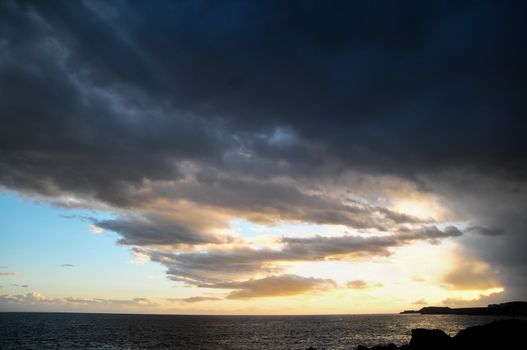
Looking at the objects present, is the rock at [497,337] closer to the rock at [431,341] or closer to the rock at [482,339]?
the rock at [482,339]

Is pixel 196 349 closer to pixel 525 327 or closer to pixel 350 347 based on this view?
pixel 350 347

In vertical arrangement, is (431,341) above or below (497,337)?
below

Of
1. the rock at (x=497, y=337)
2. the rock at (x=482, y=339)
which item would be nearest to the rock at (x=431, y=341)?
the rock at (x=482, y=339)

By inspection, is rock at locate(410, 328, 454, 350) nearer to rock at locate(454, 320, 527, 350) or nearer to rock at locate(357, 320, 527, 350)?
rock at locate(357, 320, 527, 350)

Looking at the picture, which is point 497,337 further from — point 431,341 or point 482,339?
point 431,341

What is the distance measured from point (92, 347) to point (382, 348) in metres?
64.8

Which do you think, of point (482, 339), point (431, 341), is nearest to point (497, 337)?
point (482, 339)

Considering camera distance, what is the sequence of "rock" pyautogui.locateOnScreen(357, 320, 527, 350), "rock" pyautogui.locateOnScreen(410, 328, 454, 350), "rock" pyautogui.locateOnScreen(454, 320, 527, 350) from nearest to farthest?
"rock" pyautogui.locateOnScreen(454, 320, 527, 350), "rock" pyautogui.locateOnScreen(357, 320, 527, 350), "rock" pyautogui.locateOnScreen(410, 328, 454, 350)

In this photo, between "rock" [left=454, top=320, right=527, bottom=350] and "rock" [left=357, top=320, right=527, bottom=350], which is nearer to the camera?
"rock" [left=454, top=320, right=527, bottom=350]

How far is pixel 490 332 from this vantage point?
50406 millimetres

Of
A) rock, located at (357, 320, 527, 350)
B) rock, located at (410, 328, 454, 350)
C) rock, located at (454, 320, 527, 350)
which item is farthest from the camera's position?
rock, located at (410, 328, 454, 350)

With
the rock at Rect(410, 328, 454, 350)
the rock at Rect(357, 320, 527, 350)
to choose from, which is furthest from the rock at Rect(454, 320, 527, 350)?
the rock at Rect(410, 328, 454, 350)

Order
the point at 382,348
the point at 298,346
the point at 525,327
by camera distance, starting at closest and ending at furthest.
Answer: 1. the point at 525,327
2. the point at 382,348
3. the point at 298,346

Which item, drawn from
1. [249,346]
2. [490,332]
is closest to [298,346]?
[249,346]
